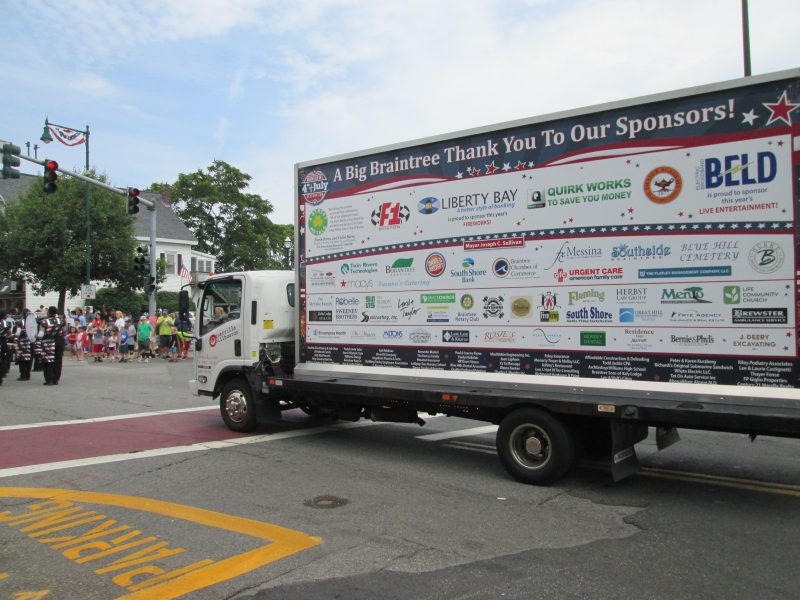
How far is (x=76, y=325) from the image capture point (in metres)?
25.2

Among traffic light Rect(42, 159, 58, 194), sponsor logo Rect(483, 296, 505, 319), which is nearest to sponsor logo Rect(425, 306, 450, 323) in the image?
sponsor logo Rect(483, 296, 505, 319)

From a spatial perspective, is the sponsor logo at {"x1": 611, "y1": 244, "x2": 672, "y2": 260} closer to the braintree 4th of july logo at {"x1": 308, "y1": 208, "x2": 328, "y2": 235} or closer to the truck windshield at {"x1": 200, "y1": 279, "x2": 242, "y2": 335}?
the braintree 4th of july logo at {"x1": 308, "y1": 208, "x2": 328, "y2": 235}

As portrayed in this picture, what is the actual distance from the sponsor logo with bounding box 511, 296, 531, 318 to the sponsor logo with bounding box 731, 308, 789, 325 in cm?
191

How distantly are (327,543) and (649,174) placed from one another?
427 cm

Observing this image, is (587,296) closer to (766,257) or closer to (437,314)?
(766,257)

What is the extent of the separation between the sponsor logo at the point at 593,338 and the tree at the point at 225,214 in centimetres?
5731

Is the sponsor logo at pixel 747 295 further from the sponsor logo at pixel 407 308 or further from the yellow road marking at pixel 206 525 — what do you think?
the yellow road marking at pixel 206 525

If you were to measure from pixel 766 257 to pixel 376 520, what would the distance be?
3921 millimetres

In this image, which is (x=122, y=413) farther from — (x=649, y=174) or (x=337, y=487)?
(x=649, y=174)

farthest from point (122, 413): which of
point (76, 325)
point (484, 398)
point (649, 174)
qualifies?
point (76, 325)

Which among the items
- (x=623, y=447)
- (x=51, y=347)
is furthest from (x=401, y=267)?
(x=51, y=347)

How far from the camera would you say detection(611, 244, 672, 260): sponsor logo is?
582 cm

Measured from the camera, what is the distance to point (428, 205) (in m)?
7.40

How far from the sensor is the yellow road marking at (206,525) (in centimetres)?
413
